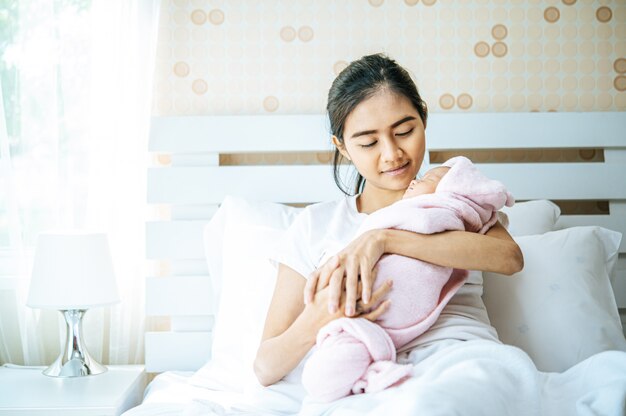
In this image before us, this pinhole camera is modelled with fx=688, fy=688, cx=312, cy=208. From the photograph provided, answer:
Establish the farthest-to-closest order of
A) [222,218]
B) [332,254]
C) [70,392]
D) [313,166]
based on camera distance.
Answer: [313,166]
[222,218]
[70,392]
[332,254]

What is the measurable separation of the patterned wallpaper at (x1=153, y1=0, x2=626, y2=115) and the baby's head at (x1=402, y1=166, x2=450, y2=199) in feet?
3.13

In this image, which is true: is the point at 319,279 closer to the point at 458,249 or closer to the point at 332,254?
the point at 332,254

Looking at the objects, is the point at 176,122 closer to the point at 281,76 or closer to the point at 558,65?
the point at 281,76

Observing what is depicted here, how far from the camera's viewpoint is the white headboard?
2.34 metres

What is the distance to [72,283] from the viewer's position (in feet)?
6.78

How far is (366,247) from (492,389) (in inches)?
15.8

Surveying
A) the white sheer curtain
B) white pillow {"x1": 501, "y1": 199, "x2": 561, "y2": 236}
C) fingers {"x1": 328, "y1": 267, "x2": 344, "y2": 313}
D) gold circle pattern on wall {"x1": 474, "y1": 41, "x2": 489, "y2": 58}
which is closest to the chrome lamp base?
the white sheer curtain

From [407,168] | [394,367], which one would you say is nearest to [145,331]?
[407,168]

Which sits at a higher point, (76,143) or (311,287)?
(76,143)

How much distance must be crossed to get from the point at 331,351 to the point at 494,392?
0.30 m

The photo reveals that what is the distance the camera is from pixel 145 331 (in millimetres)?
2436

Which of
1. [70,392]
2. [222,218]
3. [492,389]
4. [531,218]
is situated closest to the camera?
[492,389]

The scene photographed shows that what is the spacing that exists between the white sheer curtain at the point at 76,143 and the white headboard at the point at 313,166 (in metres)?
0.11

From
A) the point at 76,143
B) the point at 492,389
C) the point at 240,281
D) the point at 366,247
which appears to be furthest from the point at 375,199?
the point at 76,143
